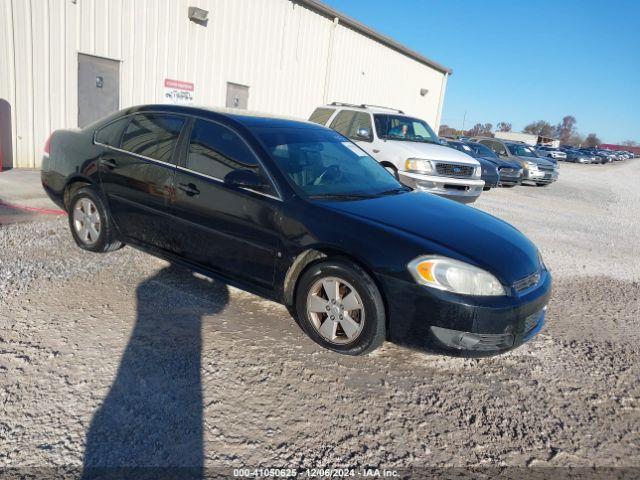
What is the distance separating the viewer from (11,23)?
28.6 ft

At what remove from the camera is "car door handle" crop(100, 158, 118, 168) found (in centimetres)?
452

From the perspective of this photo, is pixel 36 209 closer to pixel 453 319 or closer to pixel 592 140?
pixel 453 319

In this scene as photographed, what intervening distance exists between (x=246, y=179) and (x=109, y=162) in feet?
5.60

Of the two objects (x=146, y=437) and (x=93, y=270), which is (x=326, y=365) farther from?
(x=93, y=270)

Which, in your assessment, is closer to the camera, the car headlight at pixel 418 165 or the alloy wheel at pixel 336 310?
the alloy wheel at pixel 336 310

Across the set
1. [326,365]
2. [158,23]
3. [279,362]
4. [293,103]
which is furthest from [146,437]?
[293,103]

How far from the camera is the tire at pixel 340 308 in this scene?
3199 mm

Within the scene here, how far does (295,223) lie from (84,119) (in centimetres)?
859

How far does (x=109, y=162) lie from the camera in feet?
15.0

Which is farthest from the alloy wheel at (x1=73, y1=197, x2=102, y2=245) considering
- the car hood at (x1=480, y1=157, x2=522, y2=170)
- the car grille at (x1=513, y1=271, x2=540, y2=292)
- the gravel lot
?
the car hood at (x1=480, y1=157, x2=522, y2=170)

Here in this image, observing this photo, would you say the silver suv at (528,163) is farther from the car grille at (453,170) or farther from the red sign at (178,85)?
the red sign at (178,85)

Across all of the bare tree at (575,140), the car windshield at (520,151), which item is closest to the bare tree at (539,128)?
the bare tree at (575,140)

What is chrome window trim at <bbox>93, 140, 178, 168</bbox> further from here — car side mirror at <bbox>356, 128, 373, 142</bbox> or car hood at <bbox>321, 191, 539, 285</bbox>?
car side mirror at <bbox>356, 128, 373, 142</bbox>

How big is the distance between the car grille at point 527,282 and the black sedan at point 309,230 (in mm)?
18
